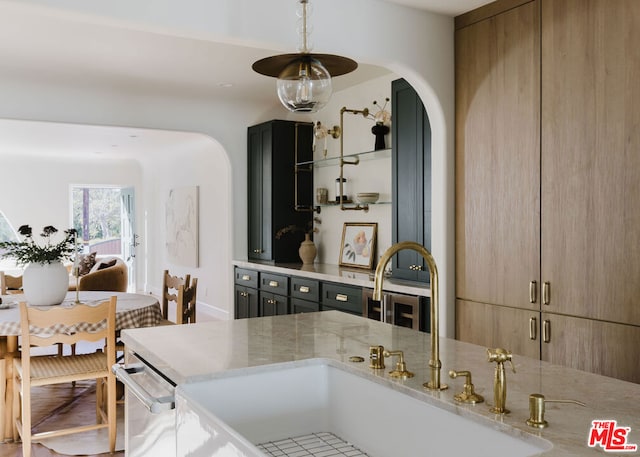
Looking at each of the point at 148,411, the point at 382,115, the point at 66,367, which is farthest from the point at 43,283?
the point at 382,115

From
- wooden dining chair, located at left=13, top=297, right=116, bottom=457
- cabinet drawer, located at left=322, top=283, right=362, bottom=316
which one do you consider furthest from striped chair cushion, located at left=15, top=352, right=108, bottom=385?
cabinet drawer, located at left=322, top=283, right=362, bottom=316

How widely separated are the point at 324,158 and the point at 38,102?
2.53m

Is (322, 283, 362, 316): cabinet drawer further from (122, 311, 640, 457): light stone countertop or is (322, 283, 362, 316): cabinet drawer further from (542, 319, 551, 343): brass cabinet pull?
(122, 311, 640, 457): light stone countertop

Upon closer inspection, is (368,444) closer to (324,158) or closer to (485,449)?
(485,449)

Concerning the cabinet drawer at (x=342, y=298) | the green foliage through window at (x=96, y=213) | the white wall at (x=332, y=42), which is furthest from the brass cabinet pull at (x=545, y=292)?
the green foliage through window at (x=96, y=213)

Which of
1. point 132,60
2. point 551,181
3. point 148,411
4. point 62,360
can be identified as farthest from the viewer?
point 132,60

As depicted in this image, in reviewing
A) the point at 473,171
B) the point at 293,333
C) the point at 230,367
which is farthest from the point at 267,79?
the point at 230,367

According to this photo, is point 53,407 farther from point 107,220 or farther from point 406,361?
point 107,220

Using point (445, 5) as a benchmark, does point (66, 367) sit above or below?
below

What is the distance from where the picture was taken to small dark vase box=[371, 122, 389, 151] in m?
4.91

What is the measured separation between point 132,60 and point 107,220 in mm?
7376

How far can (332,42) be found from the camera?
3.20m

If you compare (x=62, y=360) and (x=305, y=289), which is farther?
(x=305, y=289)

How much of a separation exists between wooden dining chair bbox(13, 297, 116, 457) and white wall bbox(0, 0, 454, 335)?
4.99 feet
